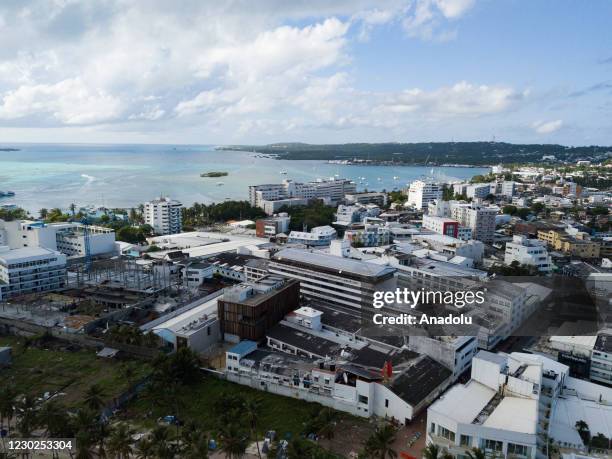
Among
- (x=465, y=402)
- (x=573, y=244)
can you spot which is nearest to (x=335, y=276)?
(x=465, y=402)

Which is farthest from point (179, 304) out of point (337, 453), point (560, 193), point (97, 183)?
point (97, 183)

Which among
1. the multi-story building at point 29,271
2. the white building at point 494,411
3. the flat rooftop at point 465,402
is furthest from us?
the multi-story building at point 29,271

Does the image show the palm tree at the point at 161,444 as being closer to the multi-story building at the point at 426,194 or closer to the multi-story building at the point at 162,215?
the multi-story building at the point at 162,215

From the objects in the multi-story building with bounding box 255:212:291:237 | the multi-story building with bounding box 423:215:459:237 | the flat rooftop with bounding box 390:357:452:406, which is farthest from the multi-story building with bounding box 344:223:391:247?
the flat rooftop with bounding box 390:357:452:406

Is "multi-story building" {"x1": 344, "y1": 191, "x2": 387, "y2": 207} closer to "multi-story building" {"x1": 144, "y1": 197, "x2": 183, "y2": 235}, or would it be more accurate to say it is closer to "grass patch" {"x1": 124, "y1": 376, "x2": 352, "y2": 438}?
"multi-story building" {"x1": 144, "y1": 197, "x2": 183, "y2": 235}

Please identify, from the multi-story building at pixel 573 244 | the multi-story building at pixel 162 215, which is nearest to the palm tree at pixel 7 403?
the multi-story building at pixel 162 215

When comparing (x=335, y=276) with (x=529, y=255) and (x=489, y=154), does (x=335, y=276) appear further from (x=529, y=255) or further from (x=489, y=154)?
(x=489, y=154)

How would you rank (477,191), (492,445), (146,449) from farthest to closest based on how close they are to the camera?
1. (477,191)
2. (492,445)
3. (146,449)
